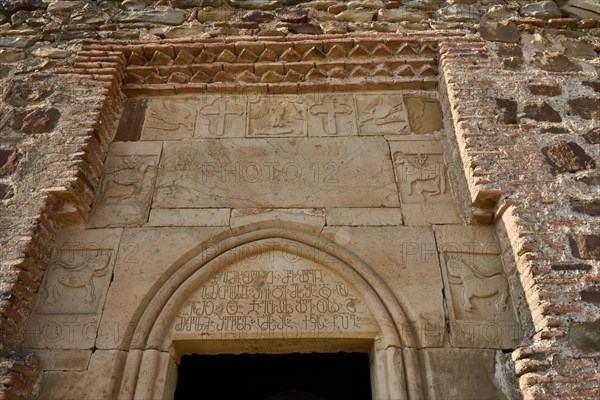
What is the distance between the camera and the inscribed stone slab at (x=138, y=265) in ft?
10.3

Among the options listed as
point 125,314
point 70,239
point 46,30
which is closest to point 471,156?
point 125,314

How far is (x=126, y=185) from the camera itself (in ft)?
12.4

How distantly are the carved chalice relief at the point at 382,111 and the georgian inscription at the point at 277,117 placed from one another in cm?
46

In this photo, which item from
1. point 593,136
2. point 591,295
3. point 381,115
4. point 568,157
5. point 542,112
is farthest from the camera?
point 381,115

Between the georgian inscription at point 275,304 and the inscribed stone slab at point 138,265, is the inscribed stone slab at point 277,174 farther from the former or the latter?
the georgian inscription at point 275,304

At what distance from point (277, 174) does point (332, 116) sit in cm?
67

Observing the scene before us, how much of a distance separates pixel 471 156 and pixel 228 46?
2016 millimetres

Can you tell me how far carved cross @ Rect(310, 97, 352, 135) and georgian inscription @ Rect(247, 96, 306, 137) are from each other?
111 millimetres

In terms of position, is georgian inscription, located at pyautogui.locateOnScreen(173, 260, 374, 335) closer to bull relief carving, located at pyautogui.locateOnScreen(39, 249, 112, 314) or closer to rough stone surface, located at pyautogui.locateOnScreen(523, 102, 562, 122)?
bull relief carving, located at pyautogui.locateOnScreen(39, 249, 112, 314)

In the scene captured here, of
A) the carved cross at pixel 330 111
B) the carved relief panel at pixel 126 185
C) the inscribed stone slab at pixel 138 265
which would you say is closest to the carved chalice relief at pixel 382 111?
the carved cross at pixel 330 111

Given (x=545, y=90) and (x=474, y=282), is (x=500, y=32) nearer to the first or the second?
(x=545, y=90)

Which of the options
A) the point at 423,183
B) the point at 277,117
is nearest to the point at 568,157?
the point at 423,183

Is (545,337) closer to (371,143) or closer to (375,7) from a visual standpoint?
(371,143)

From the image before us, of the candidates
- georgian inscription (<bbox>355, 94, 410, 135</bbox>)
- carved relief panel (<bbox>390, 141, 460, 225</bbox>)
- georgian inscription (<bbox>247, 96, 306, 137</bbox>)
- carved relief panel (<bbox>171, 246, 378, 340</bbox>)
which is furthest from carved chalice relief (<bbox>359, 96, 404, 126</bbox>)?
carved relief panel (<bbox>171, 246, 378, 340</bbox>)
